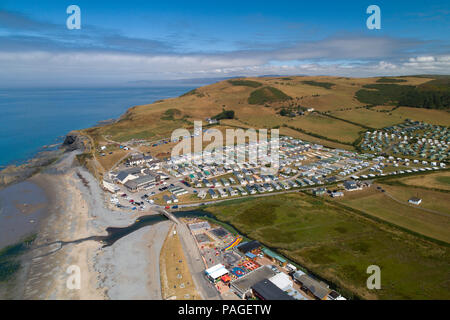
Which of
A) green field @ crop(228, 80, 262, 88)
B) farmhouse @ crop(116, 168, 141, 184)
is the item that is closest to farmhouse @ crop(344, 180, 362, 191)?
farmhouse @ crop(116, 168, 141, 184)

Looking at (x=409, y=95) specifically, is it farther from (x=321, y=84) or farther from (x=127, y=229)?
(x=127, y=229)

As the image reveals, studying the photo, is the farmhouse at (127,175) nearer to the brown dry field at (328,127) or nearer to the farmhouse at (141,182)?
the farmhouse at (141,182)

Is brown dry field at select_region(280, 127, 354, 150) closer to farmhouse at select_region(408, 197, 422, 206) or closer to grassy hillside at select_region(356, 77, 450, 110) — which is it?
farmhouse at select_region(408, 197, 422, 206)

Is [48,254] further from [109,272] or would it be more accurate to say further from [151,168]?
[151,168]
